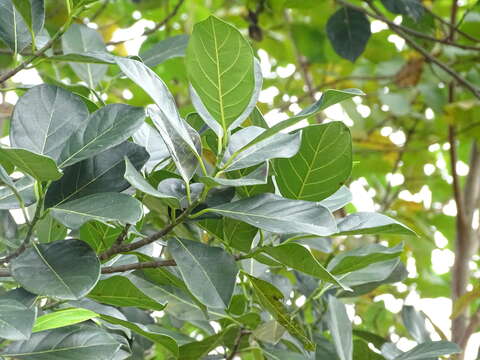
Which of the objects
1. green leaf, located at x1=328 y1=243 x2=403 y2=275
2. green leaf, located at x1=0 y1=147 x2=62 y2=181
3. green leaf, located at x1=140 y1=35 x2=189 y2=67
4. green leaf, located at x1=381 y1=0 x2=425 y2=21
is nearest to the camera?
Answer: green leaf, located at x1=0 y1=147 x2=62 y2=181

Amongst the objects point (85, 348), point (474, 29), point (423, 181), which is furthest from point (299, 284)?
point (423, 181)

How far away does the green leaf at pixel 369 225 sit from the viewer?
54 cm

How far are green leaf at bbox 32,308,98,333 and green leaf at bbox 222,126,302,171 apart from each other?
161mm

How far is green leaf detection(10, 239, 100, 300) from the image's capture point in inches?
19.4

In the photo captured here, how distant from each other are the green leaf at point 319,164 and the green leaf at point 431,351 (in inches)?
10.6

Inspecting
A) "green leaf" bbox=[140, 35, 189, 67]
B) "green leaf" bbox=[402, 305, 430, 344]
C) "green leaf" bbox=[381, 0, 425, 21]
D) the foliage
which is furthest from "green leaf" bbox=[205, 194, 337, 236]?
"green leaf" bbox=[381, 0, 425, 21]

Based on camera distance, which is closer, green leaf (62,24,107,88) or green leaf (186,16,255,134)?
green leaf (186,16,255,134)

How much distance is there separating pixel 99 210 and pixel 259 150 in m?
0.13

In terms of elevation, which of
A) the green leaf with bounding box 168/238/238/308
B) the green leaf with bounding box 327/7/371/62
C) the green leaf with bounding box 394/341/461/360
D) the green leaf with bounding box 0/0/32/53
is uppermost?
the green leaf with bounding box 0/0/32/53

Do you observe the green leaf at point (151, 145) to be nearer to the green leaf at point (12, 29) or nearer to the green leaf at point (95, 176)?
the green leaf at point (95, 176)

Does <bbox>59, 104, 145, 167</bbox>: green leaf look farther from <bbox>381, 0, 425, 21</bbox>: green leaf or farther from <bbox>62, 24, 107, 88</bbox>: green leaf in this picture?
<bbox>381, 0, 425, 21</bbox>: green leaf

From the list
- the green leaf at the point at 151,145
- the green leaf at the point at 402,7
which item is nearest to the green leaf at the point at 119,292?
the green leaf at the point at 151,145

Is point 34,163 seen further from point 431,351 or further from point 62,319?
point 431,351

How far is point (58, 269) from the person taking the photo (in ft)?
1.69
